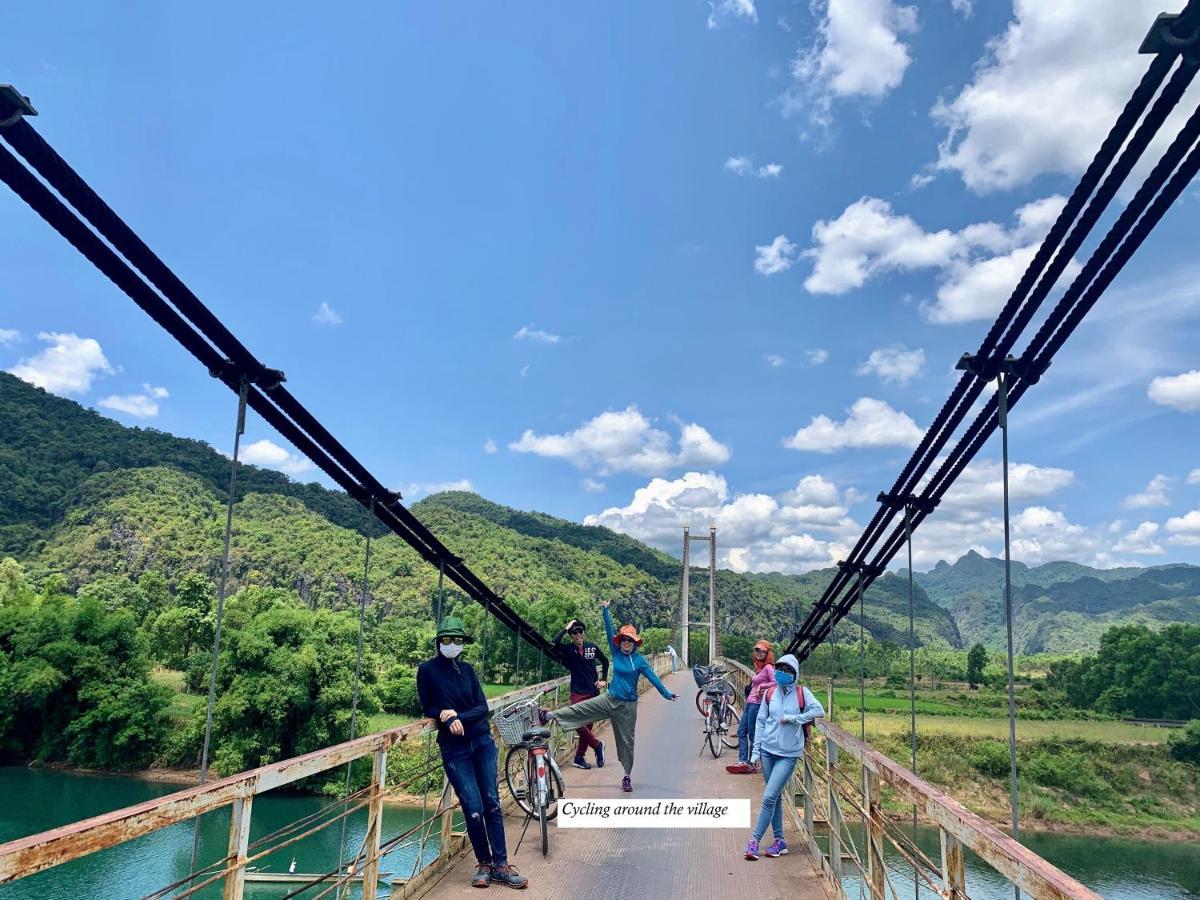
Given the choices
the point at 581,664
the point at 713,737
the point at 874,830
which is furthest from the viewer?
the point at 713,737

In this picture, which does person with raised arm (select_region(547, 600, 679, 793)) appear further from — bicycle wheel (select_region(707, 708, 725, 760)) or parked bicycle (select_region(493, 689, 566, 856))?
bicycle wheel (select_region(707, 708, 725, 760))

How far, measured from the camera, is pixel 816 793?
4.72 meters

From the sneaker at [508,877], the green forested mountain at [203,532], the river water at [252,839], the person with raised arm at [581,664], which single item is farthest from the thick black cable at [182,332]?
the green forested mountain at [203,532]

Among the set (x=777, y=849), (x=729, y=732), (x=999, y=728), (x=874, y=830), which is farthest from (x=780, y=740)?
(x=999, y=728)

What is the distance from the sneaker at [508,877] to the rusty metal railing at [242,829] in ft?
1.10

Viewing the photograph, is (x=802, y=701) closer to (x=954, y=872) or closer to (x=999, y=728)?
(x=954, y=872)

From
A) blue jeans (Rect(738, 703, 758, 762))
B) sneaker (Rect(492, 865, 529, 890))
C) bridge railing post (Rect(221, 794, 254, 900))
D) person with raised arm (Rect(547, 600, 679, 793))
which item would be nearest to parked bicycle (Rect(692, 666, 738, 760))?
blue jeans (Rect(738, 703, 758, 762))

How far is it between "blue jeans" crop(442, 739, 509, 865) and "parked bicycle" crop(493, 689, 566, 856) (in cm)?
54

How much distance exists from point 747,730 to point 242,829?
5.10 metres

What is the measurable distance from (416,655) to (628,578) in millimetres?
47883

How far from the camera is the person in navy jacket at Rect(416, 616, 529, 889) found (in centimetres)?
371

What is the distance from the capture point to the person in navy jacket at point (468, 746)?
371 centimetres

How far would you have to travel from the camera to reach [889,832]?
2.84 metres

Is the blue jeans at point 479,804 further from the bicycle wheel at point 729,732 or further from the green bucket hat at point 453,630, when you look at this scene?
the bicycle wheel at point 729,732
